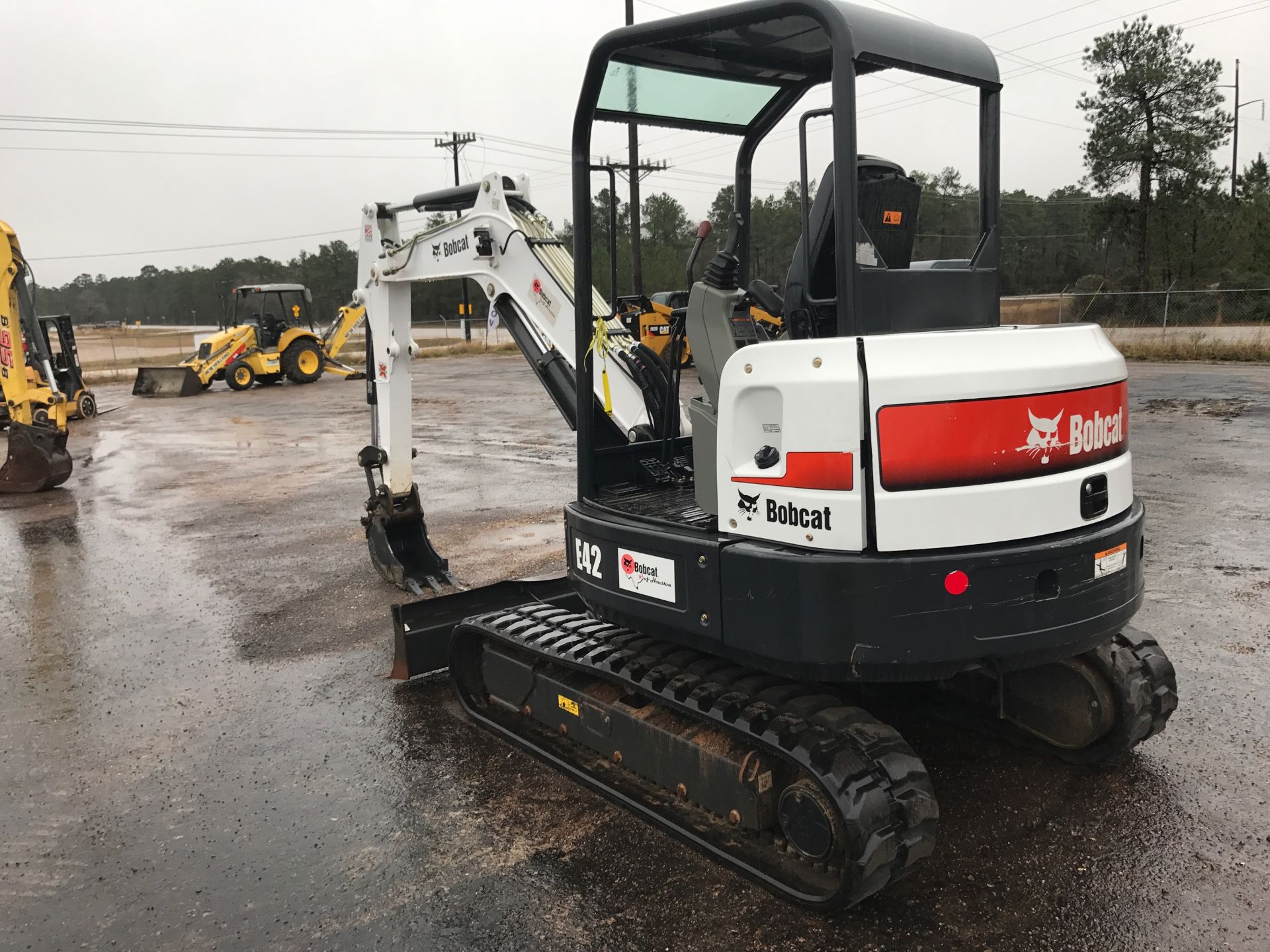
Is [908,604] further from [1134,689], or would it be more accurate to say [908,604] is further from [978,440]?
[1134,689]

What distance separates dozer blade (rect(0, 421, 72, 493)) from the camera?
1201 centimetres

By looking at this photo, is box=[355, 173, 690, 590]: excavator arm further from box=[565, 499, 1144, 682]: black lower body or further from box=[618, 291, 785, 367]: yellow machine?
box=[565, 499, 1144, 682]: black lower body

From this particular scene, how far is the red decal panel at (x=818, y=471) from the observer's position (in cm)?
292

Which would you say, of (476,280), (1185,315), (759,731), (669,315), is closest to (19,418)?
(476,280)

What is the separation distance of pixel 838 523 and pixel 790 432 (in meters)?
0.31

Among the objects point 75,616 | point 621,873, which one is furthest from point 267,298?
point 621,873

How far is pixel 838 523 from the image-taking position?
2938 millimetres

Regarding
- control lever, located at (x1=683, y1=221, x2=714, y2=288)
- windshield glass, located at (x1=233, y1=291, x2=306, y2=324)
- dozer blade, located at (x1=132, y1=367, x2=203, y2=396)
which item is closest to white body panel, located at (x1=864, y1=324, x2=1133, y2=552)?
control lever, located at (x1=683, y1=221, x2=714, y2=288)

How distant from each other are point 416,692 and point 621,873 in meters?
2.15

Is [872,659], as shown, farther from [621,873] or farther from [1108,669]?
[1108,669]

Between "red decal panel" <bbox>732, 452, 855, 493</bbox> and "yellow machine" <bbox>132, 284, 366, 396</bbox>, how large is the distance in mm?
22802

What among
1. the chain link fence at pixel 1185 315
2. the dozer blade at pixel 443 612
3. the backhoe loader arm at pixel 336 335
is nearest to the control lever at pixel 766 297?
the dozer blade at pixel 443 612

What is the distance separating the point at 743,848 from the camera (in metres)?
3.46

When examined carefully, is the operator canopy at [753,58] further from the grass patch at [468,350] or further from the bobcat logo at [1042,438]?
the grass patch at [468,350]
